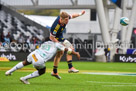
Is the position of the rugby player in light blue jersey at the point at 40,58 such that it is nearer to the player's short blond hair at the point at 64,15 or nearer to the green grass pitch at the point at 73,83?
the green grass pitch at the point at 73,83

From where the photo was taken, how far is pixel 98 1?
119 ft

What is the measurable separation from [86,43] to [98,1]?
4999mm

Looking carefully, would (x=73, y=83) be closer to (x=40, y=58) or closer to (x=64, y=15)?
(x=40, y=58)

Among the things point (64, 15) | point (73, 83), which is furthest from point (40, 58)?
point (64, 15)

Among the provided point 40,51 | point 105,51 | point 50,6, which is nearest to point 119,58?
point 105,51

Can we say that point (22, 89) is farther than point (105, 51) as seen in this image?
No

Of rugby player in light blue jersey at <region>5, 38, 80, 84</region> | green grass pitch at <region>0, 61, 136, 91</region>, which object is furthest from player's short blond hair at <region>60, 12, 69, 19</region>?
green grass pitch at <region>0, 61, 136, 91</region>

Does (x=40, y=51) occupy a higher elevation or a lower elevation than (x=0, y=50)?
higher

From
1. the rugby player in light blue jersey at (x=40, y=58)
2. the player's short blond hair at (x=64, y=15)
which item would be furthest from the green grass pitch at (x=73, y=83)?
the player's short blond hair at (x=64, y=15)

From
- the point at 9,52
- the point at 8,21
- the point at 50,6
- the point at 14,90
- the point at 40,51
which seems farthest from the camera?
the point at 50,6

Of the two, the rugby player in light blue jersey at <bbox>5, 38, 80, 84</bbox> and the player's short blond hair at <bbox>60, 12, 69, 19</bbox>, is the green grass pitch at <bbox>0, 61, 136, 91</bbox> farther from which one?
the player's short blond hair at <bbox>60, 12, 69, 19</bbox>

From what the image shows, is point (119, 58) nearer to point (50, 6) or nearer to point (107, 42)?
point (107, 42)

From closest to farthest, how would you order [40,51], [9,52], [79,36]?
[40,51], [9,52], [79,36]

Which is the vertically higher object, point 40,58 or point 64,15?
point 64,15
